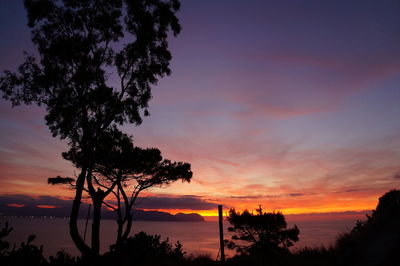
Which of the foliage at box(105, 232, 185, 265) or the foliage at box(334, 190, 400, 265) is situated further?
the foliage at box(105, 232, 185, 265)

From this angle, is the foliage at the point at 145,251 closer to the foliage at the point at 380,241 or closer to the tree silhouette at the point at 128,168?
the tree silhouette at the point at 128,168

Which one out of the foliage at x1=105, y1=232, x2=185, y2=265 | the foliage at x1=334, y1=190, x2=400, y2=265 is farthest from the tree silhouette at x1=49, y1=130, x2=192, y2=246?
the foliage at x1=334, y1=190, x2=400, y2=265

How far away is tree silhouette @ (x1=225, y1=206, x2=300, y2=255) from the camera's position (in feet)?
53.2

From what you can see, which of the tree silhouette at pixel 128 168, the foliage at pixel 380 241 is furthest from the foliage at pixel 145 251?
the foliage at pixel 380 241

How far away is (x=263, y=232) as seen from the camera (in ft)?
54.8

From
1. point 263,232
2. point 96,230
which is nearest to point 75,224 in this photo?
point 96,230

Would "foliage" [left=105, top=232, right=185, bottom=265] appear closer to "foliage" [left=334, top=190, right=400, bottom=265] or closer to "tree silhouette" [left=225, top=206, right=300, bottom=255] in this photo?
"tree silhouette" [left=225, top=206, right=300, bottom=255]

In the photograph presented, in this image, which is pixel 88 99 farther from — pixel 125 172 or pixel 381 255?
pixel 381 255

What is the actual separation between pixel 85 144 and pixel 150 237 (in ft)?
27.2

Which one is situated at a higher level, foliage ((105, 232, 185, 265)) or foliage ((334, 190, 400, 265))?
foliage ((334, 190, 400, 265))

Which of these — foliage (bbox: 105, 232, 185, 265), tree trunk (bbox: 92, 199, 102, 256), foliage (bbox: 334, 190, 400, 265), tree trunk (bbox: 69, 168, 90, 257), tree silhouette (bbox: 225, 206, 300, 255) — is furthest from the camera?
tree silhouette (bbox: 225, 206, 300, 255)

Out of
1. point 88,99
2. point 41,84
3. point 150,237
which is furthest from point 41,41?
point 150,237

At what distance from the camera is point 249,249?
16.5 m

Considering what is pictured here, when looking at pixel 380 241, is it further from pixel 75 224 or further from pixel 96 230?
pixel 96 230
